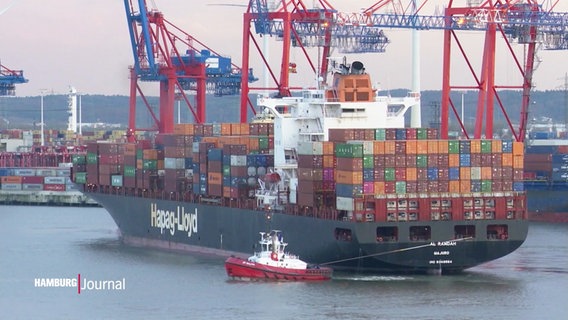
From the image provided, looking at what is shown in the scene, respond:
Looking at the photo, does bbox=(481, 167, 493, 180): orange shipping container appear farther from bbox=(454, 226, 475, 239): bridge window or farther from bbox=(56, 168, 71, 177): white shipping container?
bbox=(56, 168, 71, 177): white shipping container

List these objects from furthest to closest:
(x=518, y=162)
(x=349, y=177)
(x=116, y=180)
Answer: (x=116, y=180) < (x=518, y=162) < (x=349, y=177)

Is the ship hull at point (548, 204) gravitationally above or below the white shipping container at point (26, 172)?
below

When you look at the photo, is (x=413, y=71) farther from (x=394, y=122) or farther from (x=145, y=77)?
(x=394, y=122)

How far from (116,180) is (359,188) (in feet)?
66.1

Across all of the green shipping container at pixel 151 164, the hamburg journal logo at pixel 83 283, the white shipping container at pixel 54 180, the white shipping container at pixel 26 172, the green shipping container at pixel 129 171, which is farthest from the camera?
the white shipping container at pixel 26 172

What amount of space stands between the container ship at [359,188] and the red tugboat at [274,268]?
4.55ft

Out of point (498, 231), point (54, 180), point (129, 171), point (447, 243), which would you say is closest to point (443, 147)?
point (447, 243)

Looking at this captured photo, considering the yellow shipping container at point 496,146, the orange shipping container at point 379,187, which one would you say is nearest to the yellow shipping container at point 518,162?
the yellow shipping container at point 496,146

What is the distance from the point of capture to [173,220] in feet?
209

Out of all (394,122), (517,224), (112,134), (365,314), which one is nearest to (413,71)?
(394,122)

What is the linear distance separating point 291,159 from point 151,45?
726 inches

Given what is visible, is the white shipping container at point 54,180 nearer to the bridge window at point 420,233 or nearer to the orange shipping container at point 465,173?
the orange shipping container at point 465,173

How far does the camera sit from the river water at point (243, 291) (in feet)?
150

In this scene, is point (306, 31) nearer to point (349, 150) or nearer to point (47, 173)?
point (349, 150)
